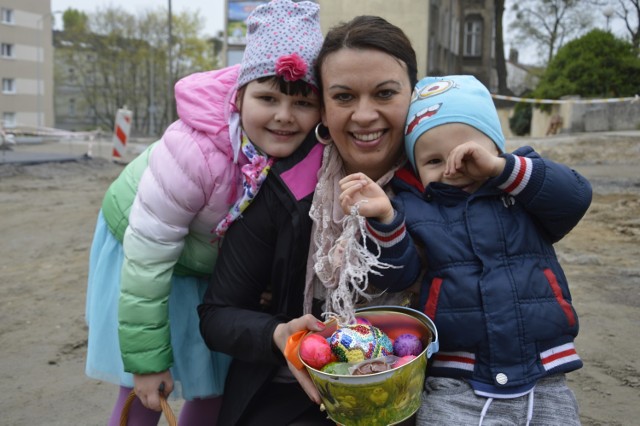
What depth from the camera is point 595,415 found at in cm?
344

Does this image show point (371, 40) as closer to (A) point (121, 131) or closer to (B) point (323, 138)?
(B) point (323, 138)

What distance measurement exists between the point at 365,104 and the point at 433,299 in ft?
1.81

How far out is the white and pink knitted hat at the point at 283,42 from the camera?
1942 millimetres

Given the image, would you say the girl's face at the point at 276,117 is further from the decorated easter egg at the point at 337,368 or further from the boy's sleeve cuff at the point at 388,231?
the decorated easter egg at the point at 337,368

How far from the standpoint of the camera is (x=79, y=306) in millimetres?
5535

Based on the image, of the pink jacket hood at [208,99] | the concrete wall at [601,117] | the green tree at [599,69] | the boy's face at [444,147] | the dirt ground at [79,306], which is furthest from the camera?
the green tree at [599,69]

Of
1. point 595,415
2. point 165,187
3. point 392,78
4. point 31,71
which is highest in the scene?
point 31,71

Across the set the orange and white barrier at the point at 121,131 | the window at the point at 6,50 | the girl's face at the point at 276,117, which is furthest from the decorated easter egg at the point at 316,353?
the window at the point at 6,50

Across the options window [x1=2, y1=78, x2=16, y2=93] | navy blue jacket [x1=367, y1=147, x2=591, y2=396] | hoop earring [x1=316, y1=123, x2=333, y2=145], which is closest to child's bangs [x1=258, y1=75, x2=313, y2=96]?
hoop earring [x1=316, y1=123, x2=333, y2=145]

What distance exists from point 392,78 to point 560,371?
0.87 meters

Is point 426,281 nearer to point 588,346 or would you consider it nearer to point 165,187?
point 165,187

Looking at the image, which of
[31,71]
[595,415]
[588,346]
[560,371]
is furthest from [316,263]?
[31,71]

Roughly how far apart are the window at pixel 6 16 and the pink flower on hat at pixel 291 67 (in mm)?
52247

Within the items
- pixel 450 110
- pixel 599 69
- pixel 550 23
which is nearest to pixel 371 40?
pixel 450 110
